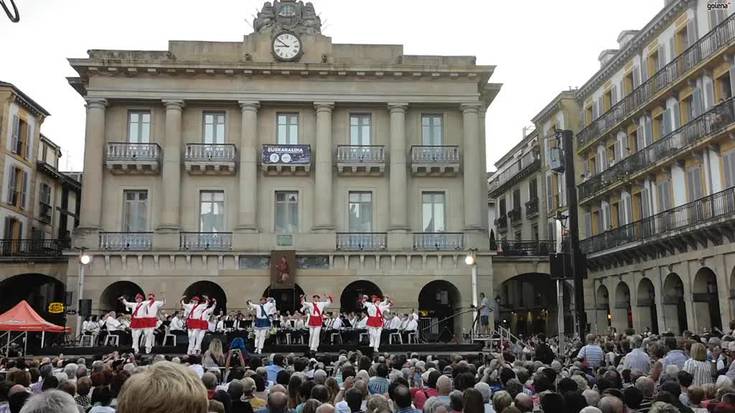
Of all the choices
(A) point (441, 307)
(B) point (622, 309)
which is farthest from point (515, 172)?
(B) point (622, 309)

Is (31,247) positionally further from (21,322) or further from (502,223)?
(502,223)

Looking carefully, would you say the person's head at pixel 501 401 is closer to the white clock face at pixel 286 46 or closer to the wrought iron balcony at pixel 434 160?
the wrought iron balcony at pixel 434 160

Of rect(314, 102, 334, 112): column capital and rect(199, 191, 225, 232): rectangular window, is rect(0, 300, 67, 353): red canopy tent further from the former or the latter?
rect(314, 102, 334, 112): column capital

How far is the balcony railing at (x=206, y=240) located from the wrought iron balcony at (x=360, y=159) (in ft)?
24.1

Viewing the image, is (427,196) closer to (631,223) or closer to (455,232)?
(455,232)

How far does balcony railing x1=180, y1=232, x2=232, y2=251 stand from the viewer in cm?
3903

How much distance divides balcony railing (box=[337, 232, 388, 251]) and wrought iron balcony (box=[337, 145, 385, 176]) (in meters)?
3.60

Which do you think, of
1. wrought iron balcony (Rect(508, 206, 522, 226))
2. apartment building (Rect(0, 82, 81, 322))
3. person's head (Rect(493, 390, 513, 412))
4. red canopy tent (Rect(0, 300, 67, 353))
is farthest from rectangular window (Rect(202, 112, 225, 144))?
person's head (Rect(493, 390, 513, 412))

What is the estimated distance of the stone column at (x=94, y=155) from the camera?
3900cm

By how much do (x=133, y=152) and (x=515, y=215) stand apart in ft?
101

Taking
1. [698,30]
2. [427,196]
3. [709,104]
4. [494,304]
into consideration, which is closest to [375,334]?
[494,304]

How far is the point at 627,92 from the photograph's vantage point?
40.6 meters

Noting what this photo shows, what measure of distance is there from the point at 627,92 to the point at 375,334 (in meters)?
22.0

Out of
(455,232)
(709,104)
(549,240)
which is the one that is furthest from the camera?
(549,240)
